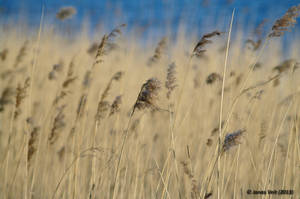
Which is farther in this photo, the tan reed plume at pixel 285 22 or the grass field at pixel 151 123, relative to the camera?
the grass field at pixel 151 123

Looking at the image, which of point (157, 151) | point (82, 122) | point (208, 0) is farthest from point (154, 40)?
point (82, 122)

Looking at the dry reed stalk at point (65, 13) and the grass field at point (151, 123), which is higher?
the dry reed stalk at point (65, 13)

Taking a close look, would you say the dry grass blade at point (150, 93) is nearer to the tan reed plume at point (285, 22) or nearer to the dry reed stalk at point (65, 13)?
the tan reed plume at point (285, 22)

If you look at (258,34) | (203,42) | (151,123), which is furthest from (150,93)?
(151,123)

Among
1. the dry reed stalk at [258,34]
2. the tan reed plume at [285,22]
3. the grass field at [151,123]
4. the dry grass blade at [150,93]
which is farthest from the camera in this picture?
the dry reed stalk at [258,34]

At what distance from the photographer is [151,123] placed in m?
2.83

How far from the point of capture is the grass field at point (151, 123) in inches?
42.4

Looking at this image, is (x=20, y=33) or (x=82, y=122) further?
(x=20, y=33)

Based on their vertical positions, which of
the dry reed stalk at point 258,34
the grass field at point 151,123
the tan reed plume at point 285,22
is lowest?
the grass field at point 151,123

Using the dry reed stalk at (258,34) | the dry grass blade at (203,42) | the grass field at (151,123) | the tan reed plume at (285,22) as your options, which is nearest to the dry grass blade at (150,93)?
the grass field at (151,123)

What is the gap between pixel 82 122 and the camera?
1.38 m

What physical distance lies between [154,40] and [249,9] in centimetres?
177

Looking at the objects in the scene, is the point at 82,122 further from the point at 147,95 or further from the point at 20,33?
the point at 20,33

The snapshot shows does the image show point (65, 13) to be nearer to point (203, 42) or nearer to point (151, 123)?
point (203, 42)
